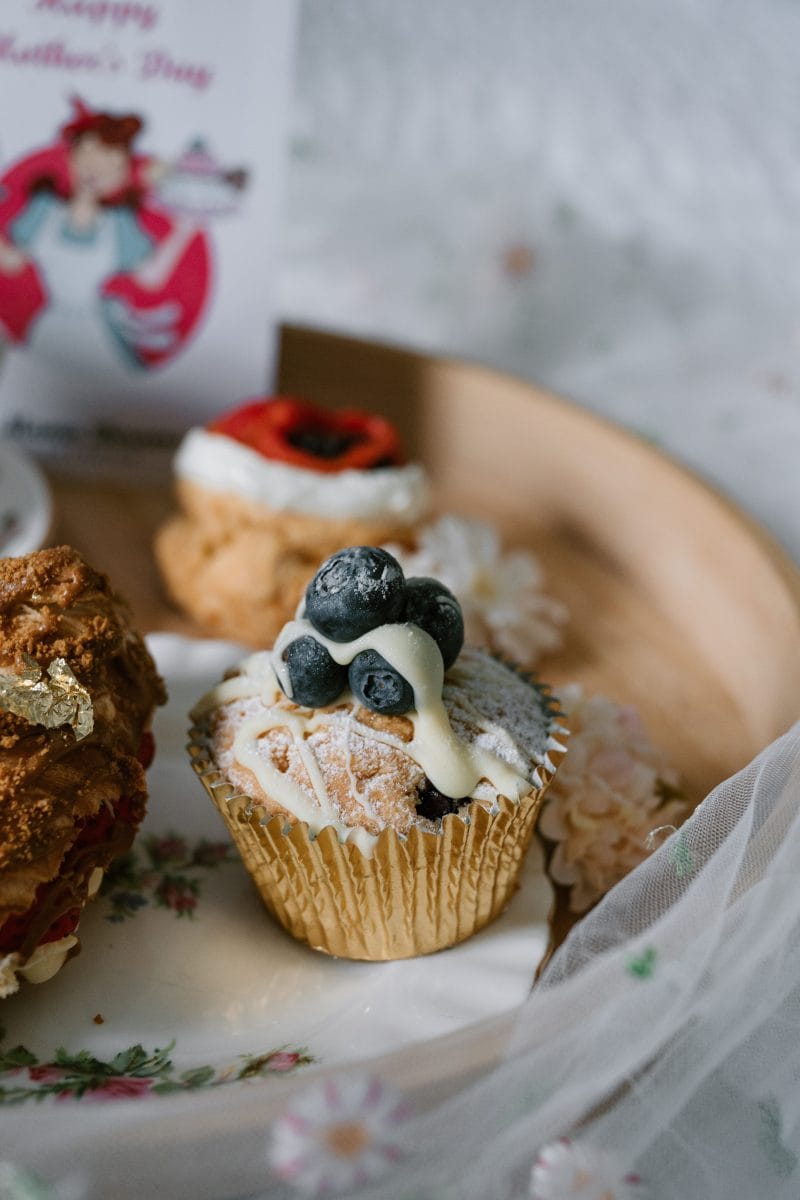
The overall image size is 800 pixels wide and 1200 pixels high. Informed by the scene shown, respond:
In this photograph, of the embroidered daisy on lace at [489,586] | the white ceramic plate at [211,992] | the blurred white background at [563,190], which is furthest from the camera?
the blurred white background at [563,190]

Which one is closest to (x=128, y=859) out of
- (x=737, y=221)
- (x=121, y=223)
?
(x=121, y=223)

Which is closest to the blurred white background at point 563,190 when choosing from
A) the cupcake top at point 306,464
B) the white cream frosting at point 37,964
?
the cupcake top at point 306,464

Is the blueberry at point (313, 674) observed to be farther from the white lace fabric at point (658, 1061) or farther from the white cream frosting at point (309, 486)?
the white cream frosting at point (309, 486)

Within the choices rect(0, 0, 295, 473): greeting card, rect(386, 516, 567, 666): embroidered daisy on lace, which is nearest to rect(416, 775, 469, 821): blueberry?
rect(386, 516, 567, 666): embroidered daisy on lace

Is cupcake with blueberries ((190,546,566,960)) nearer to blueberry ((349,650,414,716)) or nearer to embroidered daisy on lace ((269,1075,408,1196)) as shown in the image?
blueberry ((349,650,414,716))

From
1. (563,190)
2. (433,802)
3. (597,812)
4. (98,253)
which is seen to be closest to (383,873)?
(433,802)

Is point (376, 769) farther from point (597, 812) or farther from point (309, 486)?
point (309, 486)

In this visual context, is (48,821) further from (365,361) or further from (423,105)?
(423,105)
